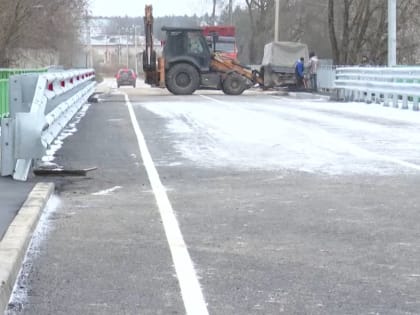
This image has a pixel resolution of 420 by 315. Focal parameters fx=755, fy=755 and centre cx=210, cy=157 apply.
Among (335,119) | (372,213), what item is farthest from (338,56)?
(372,213)

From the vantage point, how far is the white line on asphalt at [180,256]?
15.4 ft

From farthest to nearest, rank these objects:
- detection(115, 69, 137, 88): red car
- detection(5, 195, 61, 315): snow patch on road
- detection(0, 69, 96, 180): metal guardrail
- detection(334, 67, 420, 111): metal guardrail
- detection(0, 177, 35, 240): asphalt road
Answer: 1. detection(115, 69, 137, 88): red car
2. detection(334, 67, 420, 111): metal guardrail
3. detection(0, 69, 96, 180): metal guardrail
4. detection(0, 177, 35, 240): asphalt road
5. detection(5, 195, 61, 315): snow patch on road

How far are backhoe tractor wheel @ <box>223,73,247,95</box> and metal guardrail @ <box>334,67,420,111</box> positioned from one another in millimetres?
4943

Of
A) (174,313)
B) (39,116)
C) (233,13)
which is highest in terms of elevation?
(233,13)

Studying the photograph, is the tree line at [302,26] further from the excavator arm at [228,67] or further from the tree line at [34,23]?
the excavator arm at [228,67]

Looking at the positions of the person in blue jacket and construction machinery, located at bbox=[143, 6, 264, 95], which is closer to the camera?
construction machinery, located at bbox=[143, 6, 264, 95]

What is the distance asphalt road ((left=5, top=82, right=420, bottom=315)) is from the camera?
4801 mm

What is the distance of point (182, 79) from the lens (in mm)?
31375

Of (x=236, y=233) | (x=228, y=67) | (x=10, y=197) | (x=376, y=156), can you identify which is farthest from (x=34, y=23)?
(x=236, y=233)

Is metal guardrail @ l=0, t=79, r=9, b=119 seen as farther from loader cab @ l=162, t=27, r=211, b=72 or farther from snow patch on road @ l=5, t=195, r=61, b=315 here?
loader cab @ l=162, t=27, r=211, b=72

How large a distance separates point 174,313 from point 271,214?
286cm

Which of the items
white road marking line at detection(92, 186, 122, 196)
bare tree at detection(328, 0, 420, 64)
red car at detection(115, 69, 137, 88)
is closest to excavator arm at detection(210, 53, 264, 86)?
bare tree at detection(328, 0, 420, 64)

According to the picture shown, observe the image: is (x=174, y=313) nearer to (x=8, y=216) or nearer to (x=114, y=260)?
(x=114, y=260)

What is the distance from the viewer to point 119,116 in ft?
63.2
